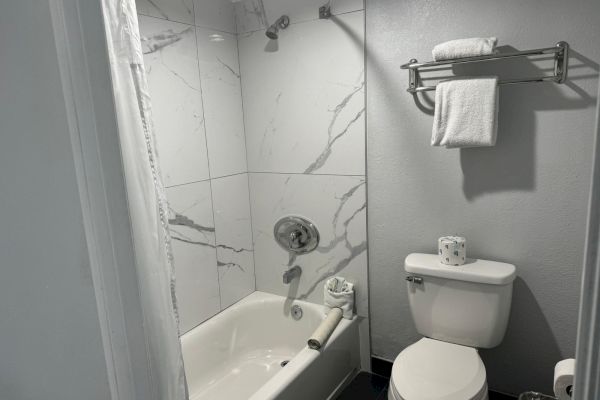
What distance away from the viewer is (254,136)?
238 cm

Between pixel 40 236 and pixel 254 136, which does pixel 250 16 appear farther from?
pixel 40 236

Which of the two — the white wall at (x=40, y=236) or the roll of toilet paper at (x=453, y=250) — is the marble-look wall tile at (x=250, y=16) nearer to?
the roll of toilet paper at (x=453, y=250)

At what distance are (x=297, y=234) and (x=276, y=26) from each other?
1.15 metres

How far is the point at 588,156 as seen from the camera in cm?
160

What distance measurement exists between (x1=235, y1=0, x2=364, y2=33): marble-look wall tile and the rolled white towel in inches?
61.1

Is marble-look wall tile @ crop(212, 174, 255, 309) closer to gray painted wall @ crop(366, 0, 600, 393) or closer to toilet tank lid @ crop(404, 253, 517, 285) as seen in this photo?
gray painted wall @ crop(366, 0, 600, 393)

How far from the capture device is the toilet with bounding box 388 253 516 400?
153cm

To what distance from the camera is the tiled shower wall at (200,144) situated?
6.23 feet

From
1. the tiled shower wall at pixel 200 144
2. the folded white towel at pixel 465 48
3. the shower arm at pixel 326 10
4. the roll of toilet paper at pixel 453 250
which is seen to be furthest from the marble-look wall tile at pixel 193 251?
the folded white towel at pixel 465 48

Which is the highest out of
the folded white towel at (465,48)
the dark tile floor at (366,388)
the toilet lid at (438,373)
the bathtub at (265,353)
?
the folded white towel at (465,48)

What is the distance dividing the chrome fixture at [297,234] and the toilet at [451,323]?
1.96 ft

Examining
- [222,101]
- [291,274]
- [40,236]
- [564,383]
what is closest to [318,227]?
[291,274]

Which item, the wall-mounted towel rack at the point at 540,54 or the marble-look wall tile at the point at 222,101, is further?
the marble-look wall tile at the point at 222,101

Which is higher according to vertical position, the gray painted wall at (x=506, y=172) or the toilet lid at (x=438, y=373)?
the gray painted wall at (x=506, y=172)
